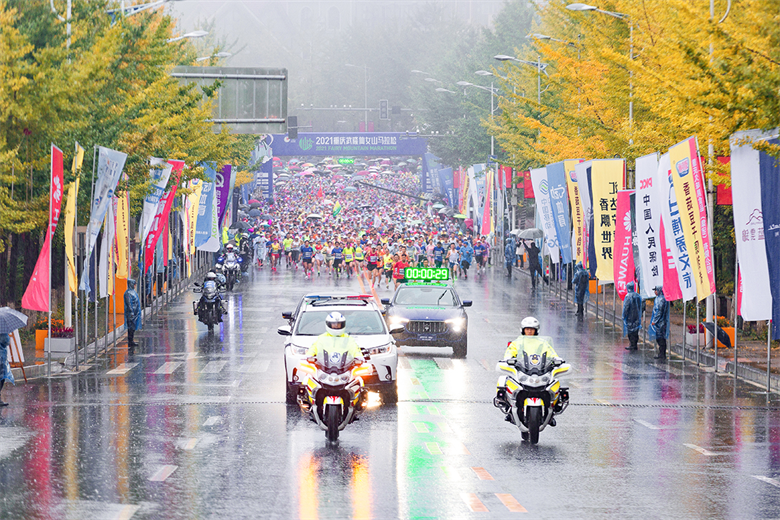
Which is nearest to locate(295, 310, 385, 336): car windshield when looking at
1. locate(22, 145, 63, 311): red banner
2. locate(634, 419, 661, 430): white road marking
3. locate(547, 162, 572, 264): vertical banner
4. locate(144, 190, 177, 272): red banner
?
locate(634, 419, 661, 430): white road marking

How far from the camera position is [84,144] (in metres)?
28.3

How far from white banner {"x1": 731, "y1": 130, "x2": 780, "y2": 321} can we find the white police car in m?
5.25

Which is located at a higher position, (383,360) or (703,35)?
(703,35)

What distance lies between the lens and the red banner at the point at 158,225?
34594mm

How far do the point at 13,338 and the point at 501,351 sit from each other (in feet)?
33.9

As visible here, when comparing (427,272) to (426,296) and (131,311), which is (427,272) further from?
(131,311)

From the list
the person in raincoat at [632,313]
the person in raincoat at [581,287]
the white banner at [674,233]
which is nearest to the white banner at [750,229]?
the white banner at [674,233]

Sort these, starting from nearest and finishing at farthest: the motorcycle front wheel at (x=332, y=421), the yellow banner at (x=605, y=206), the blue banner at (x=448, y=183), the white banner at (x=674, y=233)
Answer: the motorcycle front wheel at (x=332, y=421) < the white banner at (x=674, y=233) < the yellow banner at (x=605, y=206) < the blue banner at (x=448, y=183)

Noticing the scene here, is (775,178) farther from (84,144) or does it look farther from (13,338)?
(84,144)

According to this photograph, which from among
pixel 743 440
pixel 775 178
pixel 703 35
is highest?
pixel 703 35

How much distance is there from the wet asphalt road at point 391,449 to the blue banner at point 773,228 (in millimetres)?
1639

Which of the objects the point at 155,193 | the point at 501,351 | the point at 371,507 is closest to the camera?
the point at 371,507

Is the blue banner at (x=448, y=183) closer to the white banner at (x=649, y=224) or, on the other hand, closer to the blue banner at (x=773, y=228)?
the white banner at (x=649, y=224)

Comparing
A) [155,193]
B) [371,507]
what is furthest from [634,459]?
[155,193]
